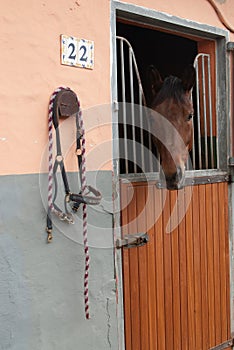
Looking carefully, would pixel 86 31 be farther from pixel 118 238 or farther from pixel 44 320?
pixel 44 320

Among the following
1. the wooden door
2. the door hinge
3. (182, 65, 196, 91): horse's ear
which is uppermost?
(182, 65, 196, 91): horse's ear

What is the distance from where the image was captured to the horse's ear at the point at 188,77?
2.37 m

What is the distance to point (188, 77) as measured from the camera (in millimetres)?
2404

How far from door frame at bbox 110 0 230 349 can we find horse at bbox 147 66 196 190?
0.73 feet

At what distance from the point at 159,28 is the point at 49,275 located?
1.52m

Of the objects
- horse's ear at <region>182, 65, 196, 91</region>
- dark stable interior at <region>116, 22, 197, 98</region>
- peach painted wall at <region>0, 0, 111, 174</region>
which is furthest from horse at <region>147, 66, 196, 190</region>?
dark stable interior at <region>116, 22, 197, 98</region>

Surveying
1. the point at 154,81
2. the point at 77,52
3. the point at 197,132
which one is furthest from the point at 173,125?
the point at 197,132

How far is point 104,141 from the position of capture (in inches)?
88.9

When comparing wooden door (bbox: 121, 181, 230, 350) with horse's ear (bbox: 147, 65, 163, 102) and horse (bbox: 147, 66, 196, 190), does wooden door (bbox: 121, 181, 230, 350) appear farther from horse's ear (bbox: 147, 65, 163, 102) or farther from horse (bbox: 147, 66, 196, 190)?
horse's ear (bbox: 147, 65, 163, 102)

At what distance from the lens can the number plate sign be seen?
6.75ft

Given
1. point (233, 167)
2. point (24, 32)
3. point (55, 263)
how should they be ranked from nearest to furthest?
point (24, 32)
point (55, 263)
point (233, 167)

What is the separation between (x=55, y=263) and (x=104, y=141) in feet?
2.08

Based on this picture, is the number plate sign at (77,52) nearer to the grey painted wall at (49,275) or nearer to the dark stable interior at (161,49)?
the grey painted wall at (49,275)

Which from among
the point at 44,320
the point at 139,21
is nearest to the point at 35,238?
the point at 44,320
